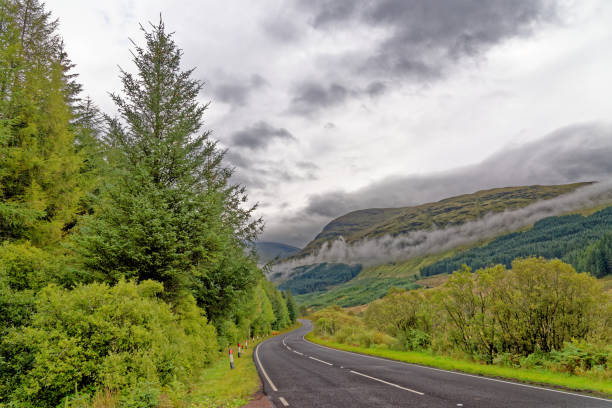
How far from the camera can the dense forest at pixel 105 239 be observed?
24.0 feet

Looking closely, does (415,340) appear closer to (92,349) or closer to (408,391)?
(408,391)

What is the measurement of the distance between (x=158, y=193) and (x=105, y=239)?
2.40m

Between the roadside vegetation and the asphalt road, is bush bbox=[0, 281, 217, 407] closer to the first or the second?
the asphalt road

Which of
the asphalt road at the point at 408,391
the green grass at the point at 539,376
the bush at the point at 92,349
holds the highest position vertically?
the bush at the point at 92,349

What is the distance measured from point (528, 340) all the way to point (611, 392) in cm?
705

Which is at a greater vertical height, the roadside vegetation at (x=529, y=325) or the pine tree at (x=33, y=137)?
the pine tree at (x=33, y=137)

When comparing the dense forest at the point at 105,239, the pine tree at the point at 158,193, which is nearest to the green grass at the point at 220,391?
the dense forest at the point at 105,239

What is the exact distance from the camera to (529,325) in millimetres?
15422

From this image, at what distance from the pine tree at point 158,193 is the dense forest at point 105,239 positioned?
0.05m

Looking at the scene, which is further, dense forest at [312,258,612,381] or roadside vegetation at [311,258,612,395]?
dense forest at [312,258,612,381]

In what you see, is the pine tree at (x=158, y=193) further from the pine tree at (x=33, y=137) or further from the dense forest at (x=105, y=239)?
the pine tree at (x=33, y=137)

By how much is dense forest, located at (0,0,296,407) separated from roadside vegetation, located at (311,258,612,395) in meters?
12.5

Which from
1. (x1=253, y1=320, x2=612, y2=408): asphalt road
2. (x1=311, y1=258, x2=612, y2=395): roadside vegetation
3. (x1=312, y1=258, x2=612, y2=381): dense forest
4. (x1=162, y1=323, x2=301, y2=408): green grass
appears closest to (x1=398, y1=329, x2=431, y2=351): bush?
(x1=312, y1=258, x2=612, y2=381): dense forest

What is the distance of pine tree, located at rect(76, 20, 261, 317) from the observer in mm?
11281
